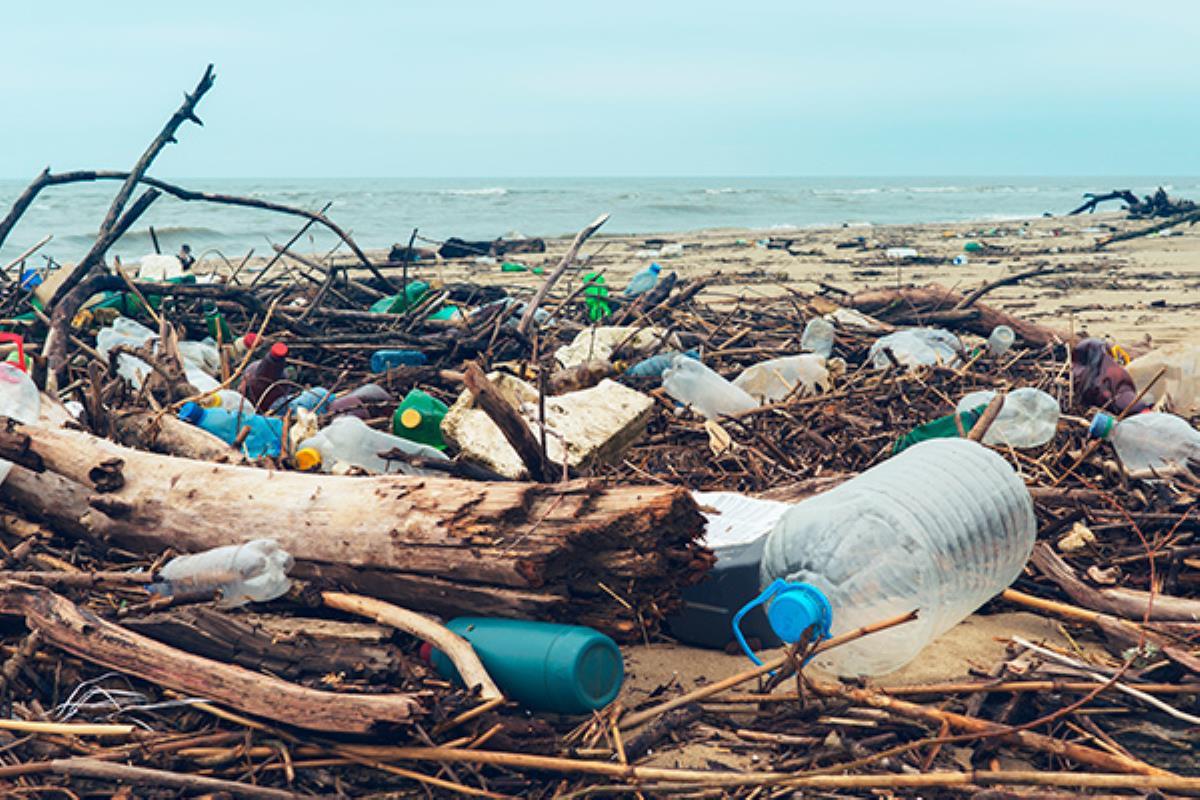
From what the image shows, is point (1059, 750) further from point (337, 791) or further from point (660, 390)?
point (660, 390)

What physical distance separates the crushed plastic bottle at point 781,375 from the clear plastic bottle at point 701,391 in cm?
28

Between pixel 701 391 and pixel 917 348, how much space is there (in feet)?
4.26

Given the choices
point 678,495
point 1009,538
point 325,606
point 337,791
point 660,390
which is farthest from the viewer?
point 660,390

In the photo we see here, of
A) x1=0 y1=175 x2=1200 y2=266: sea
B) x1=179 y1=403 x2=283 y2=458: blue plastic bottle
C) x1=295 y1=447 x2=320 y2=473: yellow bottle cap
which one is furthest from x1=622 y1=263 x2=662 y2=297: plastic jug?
x1=0 y1=175 x2=1200 y2=266: sea

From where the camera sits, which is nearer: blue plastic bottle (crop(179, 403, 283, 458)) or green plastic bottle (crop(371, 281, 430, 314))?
blue plastic bottle (crop(179, 403, 283, 458))

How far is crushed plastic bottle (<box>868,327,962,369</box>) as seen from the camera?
434cm

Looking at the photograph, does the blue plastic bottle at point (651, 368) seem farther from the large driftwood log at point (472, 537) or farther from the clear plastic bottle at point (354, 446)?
the large driftwood log at point (472, 537)

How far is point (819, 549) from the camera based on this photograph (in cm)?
209

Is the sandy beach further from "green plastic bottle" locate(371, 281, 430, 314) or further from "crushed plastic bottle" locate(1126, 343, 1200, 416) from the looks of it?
"crushed plastic bottle" locate(1126, 343, 1200, 416)

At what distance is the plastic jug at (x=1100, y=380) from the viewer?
352 centimetres

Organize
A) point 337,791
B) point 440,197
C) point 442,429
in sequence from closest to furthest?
point 337,791, point 442,429, point 440,197

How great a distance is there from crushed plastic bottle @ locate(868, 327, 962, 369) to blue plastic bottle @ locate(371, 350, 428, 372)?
197cm

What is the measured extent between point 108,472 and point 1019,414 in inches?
102

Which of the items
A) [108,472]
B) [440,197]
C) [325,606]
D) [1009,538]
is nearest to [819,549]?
[1009,538]
